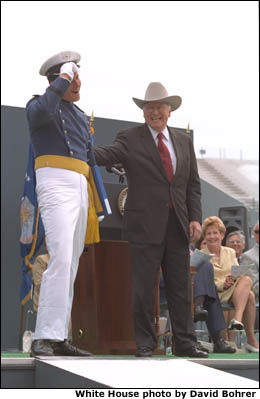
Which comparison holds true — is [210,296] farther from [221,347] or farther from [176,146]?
[176,146]

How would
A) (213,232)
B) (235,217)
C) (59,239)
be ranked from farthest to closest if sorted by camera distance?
1. (235,217)
2. (213,232)
3. (59,239)

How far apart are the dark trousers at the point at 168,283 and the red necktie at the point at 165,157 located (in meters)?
0.23

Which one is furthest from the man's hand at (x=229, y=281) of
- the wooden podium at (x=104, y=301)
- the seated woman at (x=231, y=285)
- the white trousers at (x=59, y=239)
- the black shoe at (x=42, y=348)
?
the black shoe at (x=42, y=348)

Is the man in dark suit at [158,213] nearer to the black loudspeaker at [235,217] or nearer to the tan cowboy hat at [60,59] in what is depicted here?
the tan cowboy hat at [60,59]

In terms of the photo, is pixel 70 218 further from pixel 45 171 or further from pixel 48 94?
pixel 48 94

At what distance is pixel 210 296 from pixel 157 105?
1785 millimetres

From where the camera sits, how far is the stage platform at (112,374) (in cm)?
301

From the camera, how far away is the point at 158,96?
4.27 meters

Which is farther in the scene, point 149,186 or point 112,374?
point 149,186

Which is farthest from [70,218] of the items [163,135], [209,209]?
[209,209]

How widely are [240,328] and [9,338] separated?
2559 millimetres

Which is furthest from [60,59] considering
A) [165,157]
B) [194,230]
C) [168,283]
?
[168,283]

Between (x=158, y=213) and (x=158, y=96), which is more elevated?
(x=158, y=96)

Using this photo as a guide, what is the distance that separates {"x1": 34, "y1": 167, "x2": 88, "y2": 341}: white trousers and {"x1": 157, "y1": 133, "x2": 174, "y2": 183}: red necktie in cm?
51
